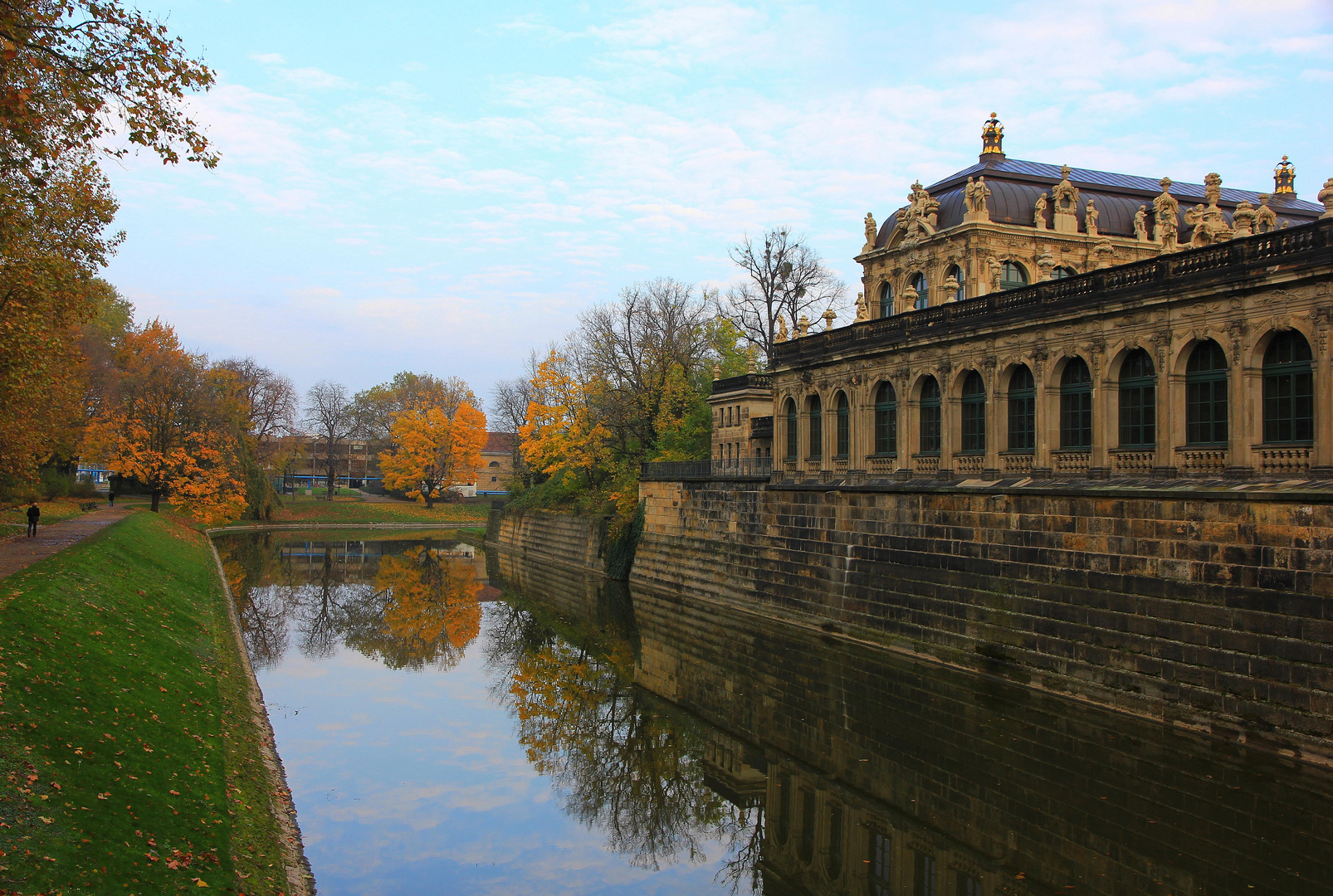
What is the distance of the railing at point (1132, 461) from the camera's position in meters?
18.3

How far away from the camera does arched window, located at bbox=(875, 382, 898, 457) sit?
86.8 feet

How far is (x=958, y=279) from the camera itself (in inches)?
1171

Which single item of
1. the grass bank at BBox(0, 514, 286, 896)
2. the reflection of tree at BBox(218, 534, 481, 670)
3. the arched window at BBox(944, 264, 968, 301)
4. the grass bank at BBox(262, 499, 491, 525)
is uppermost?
the arched window at BBox(944, 264, 968, 301)

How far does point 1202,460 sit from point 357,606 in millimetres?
27341

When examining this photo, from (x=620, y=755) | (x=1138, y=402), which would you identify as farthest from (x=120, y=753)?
(x=1138, y=402)

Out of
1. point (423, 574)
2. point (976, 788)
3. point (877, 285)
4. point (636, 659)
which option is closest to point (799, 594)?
point (636, 659)

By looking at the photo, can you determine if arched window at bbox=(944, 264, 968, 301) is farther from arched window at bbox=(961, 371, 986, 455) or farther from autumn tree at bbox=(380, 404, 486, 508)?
autumn tree at bbox=(380, 404, 486, 508)

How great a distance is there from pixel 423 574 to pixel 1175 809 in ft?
117

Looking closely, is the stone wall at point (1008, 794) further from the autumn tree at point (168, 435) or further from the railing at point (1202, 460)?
the autumn tree at point (168, 435)

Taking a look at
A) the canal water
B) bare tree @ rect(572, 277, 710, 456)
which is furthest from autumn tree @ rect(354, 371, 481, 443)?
the canal water

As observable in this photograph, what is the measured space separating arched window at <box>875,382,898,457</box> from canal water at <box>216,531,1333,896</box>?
221 inches

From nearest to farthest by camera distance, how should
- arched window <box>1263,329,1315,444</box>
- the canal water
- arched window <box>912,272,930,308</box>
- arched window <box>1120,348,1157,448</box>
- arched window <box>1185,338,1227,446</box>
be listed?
1. the canal water
2. arched window <box>1263,329,1315,444</box>
3. arched window <box>1185,338,1227,446</box>
4. arched window <box>1120,348,1157,448</box>
5. arched window <box>912,272,930,308</box>

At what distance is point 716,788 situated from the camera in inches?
600

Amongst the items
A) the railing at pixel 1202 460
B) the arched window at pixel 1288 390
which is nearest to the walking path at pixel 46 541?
the railing at pixel 1202 460
